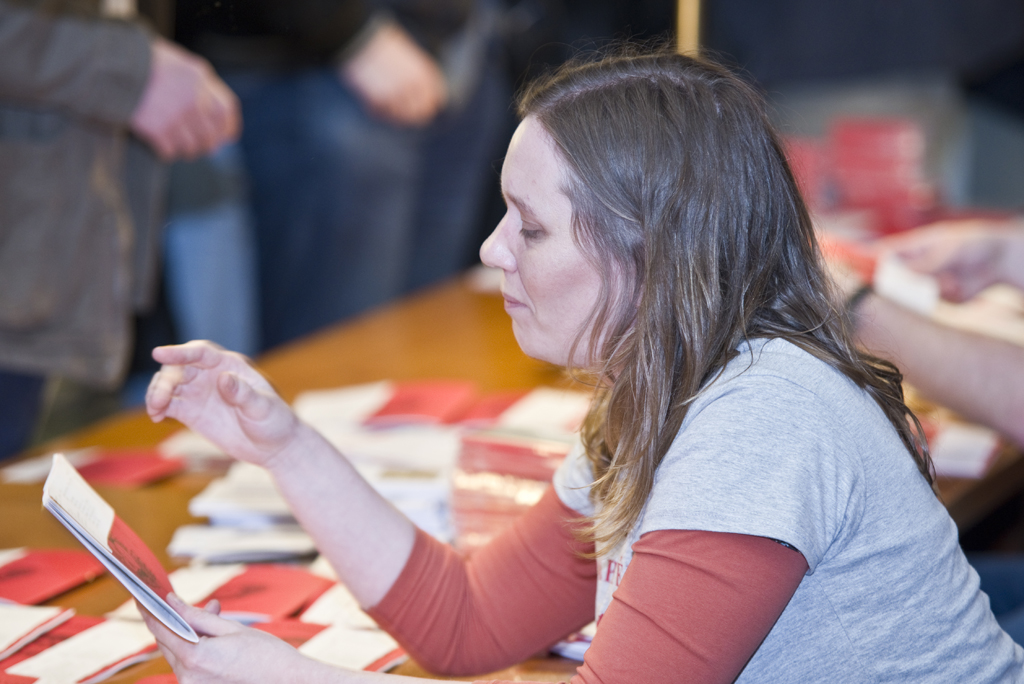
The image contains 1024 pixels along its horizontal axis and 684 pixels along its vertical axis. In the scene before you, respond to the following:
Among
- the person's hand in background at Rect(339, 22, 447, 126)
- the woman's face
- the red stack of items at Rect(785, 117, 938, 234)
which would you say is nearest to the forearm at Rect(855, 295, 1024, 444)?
the woman's face

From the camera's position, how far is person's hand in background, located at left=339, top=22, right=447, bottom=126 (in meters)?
2.34

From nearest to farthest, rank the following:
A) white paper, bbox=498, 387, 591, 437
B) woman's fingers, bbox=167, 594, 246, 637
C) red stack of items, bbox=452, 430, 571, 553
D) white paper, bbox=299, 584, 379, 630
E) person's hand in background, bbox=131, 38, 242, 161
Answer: woman's fingers, bbox=167, 594, 246, 637 < white paper, bbox=299, 584, 379, 630 < red stack of items, bbox=452, 430, 571, 553 < white paper, bbox=498, 387, 591, 437 < person's hand in background, bbox=131, 38, 242, 161

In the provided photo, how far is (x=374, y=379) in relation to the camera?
1.75m

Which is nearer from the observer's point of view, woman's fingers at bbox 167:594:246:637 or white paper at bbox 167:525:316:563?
woman's fingers at bbox 167:594:246:637

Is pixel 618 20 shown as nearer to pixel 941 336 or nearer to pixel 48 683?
pixel 941 336

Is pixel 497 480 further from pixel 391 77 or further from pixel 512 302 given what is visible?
pixel 391 77

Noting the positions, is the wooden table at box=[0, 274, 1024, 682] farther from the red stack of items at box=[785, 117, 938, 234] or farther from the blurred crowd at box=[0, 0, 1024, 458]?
the red stack of items at box=[785, 117, 938, 234]

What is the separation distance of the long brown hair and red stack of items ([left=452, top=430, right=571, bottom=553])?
13.2 inches

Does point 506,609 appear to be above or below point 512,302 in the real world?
below

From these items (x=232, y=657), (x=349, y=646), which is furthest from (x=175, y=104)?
(x=232, y=657)

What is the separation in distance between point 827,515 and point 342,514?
43cm

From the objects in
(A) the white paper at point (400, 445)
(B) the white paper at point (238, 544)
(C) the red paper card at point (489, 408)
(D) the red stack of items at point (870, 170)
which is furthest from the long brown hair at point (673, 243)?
(D) the red stack of items at point (870, 170)

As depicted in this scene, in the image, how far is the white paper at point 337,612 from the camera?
3.18 feet

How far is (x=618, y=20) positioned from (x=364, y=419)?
178cm
